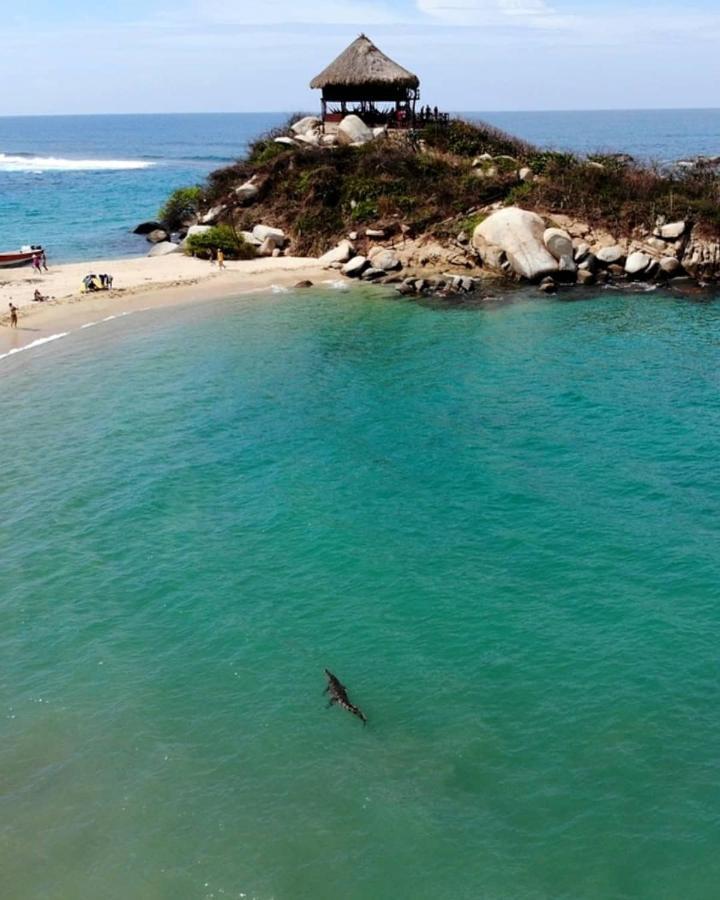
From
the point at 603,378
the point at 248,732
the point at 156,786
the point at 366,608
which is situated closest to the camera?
the point at 156,786

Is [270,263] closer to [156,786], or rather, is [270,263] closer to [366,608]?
[366,608]

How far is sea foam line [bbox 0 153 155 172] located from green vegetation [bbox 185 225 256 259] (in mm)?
96804

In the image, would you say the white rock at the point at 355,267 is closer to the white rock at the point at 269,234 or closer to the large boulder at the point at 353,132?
the white rock at the point at 269,234

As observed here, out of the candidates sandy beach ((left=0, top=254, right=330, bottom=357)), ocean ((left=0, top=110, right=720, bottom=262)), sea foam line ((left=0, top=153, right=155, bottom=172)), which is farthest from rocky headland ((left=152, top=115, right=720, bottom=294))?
sea foam line ((left=0, top=153, right=155, bottom=172))

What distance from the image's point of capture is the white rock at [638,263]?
49.4 m

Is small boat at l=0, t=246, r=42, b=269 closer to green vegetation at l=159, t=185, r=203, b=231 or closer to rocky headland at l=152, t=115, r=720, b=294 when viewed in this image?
rocky headland at l=152, t=115, r=720, b=294

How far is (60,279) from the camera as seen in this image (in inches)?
2057

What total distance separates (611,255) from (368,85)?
28295 millimetres

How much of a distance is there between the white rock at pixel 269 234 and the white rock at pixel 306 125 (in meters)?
16.6

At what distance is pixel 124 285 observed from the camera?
5059 centimetres

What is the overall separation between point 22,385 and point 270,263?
79.5 ft

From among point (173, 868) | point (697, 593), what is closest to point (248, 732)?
point (173, 868)

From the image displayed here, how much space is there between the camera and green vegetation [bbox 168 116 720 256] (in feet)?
171

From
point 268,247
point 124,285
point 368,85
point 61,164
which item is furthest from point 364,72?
point 61,164
